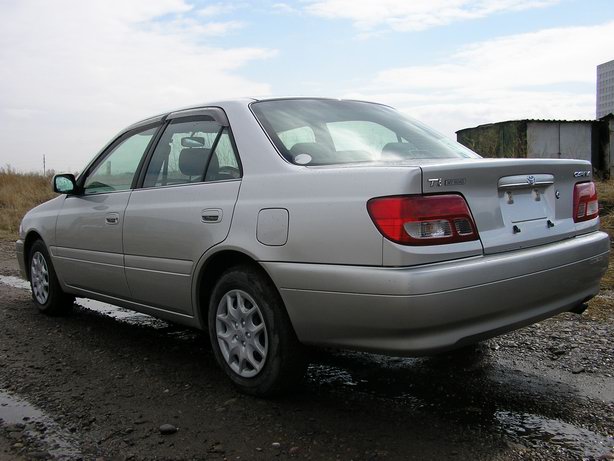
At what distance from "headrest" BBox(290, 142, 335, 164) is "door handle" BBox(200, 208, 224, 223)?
53cm

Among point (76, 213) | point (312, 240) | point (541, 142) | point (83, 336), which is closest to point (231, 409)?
point (312, 240)

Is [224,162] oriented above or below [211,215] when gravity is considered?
above

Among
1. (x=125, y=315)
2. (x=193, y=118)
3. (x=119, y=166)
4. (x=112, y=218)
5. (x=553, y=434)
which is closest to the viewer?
(x=553, y=434)

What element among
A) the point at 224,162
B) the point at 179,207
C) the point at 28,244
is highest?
the point at 224,162

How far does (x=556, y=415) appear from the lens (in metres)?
3.06

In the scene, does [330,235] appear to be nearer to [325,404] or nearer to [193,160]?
[325,404]

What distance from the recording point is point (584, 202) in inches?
138

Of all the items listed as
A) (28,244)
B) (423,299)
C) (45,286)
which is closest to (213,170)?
(423,299)

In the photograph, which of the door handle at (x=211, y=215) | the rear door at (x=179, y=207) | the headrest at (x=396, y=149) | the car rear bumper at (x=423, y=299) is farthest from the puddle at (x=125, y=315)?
the headrest at (x=396, y=149)

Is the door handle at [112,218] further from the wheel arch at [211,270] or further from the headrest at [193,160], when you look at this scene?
the wheel arch at [211,270]

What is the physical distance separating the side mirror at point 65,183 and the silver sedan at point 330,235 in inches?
21.3

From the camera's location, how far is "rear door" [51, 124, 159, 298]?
14.2 feet

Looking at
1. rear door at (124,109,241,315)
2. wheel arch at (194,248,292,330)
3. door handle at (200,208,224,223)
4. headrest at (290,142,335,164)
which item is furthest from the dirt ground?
headrest at (290,142,335,164)

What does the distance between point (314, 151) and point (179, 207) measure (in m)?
0.95
